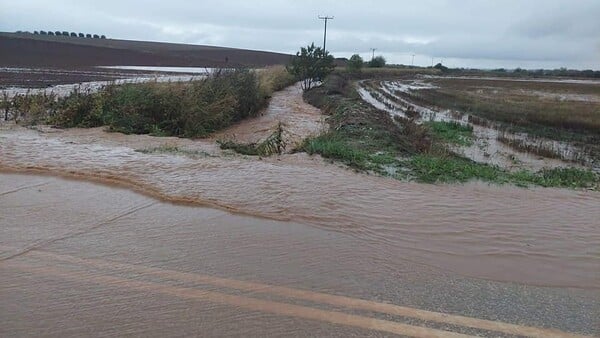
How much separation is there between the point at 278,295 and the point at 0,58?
57.7 meters

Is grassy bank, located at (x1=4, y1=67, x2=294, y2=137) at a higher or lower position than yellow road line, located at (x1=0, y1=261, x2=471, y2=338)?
higher

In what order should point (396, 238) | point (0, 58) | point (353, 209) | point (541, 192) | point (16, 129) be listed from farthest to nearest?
point (0, 58), point (16, 129), point (541, 192), point (353, 209), point (396, 238)

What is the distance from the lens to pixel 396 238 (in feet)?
→ 19.9

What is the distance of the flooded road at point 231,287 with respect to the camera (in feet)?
12.5

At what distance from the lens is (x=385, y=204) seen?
755 centimetres

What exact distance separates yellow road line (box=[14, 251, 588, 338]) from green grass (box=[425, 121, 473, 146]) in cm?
1488

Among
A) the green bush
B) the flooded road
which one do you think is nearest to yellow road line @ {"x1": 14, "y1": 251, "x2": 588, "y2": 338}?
the flooded road

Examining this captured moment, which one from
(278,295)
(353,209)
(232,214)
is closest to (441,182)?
(353,209)

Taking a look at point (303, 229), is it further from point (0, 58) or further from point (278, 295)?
point (0, 58)

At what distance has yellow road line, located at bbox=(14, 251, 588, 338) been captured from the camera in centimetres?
389

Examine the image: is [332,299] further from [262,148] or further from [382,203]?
[262,148]

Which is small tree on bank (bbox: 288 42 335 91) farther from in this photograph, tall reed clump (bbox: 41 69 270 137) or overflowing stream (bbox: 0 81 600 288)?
overflowing stream (bbox: 0 81 600 288)

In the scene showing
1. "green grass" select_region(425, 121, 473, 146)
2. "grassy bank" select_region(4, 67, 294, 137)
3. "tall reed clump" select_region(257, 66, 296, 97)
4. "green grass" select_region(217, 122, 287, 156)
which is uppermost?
"tall reed clump" select_region(257, 66, 296, 97)

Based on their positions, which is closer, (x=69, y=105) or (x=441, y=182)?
(x=441, y=182)
